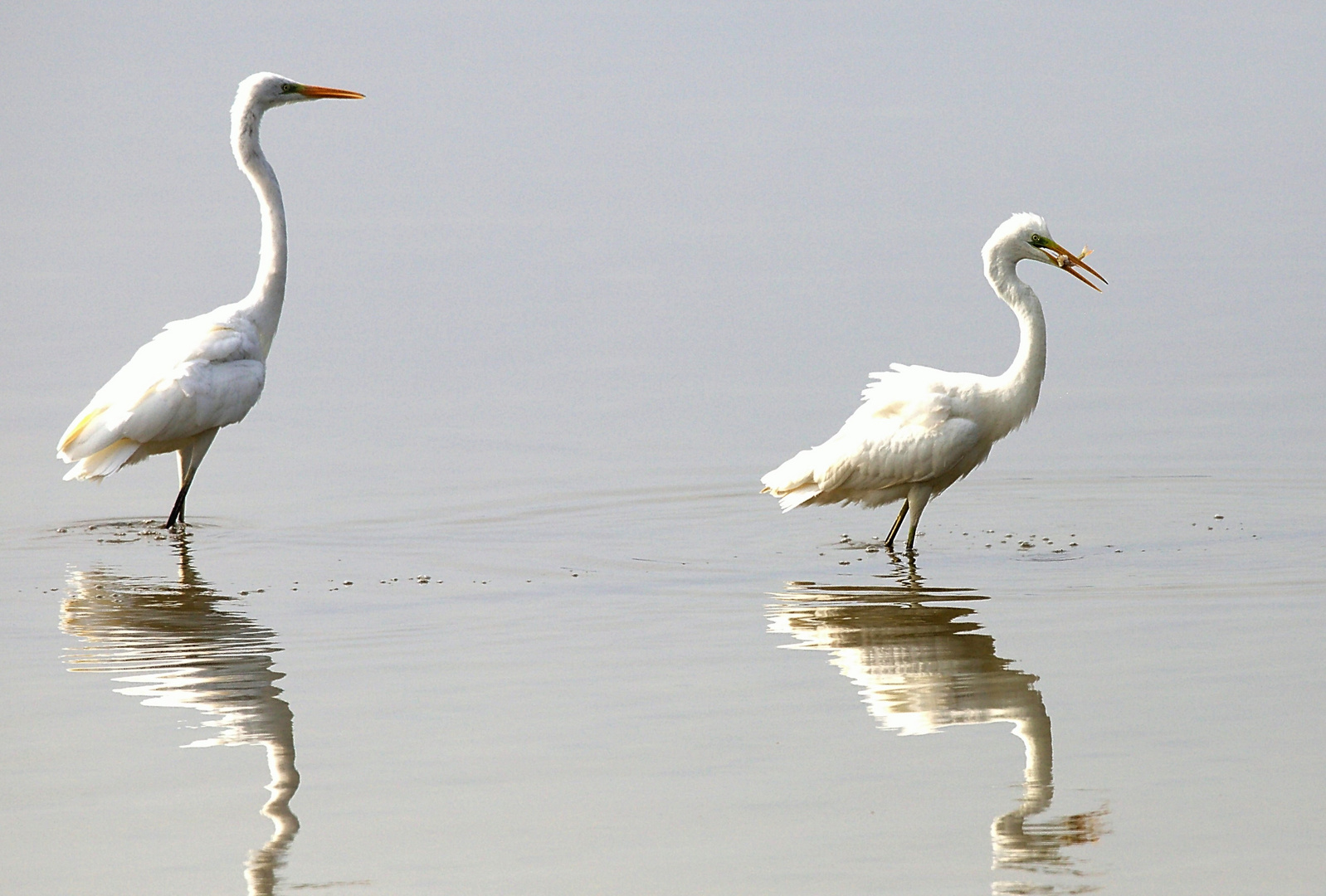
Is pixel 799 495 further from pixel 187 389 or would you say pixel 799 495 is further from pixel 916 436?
pixel 187 389

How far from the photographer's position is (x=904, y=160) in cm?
2812

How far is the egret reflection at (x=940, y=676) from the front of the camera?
632cm

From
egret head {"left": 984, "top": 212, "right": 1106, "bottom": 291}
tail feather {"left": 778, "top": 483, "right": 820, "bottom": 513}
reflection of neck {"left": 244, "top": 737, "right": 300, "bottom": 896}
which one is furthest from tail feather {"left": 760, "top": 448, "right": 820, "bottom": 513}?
reflection of neck {"left": 244, "top": 737, "right": 300, "bottom": 896}

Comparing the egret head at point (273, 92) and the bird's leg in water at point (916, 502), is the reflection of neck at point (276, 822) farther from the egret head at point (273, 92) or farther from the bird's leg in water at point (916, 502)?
the egret head at point (273, 92)

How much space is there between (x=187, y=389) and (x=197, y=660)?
3.63 m

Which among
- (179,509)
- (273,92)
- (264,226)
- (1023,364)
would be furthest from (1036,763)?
(273,92)

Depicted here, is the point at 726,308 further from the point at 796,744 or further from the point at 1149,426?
the point at 796,744

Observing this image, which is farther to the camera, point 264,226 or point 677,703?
point 264,226

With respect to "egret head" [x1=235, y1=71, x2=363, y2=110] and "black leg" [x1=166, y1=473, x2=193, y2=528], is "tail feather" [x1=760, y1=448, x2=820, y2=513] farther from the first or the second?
"egret head" [x1=235, y1=71, x2=363, y2=110]

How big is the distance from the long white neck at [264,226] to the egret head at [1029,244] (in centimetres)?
453

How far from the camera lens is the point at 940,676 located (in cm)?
851

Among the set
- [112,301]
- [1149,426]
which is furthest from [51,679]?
[112,301]

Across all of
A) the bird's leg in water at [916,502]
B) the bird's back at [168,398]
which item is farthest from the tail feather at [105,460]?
the bird's leg in water at [916,502]

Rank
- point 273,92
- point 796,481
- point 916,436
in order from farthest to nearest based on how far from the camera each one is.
Result: point 273,92
point 796,481
point 916,436
